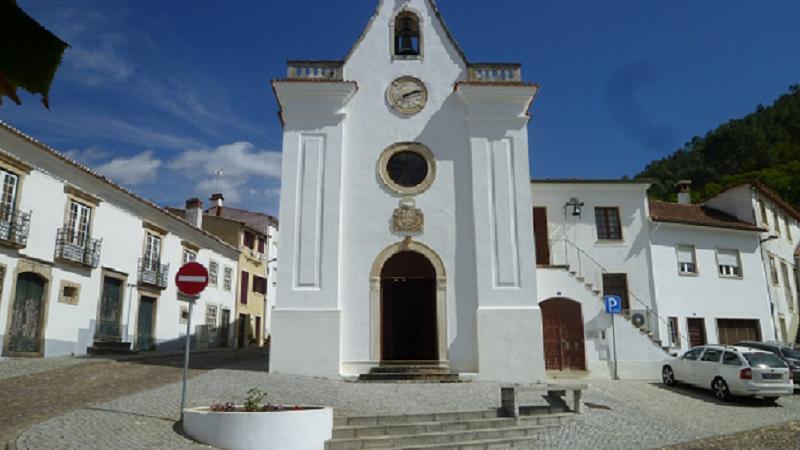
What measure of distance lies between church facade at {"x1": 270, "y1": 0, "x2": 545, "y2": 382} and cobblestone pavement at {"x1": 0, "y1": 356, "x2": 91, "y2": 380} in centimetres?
569

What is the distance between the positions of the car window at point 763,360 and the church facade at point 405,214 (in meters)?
5.04

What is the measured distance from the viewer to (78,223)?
20500mm

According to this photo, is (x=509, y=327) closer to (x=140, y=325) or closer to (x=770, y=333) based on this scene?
(x=770, y=333)

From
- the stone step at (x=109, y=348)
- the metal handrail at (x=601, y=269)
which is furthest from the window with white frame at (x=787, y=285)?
the stone step at (x=109, y=348)

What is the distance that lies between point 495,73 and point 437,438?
11.3m

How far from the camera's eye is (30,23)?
174 centimetres

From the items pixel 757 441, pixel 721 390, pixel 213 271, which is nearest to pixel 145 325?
pixel 213 271

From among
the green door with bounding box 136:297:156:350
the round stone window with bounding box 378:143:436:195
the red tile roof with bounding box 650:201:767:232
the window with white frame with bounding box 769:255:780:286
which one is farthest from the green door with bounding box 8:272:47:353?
the window with white frame with bounding box 769:255:780:286

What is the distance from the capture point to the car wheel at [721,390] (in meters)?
14.6

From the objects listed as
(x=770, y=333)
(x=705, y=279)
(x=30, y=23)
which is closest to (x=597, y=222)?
(x=705, y=279)

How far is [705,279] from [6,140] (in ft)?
81.1

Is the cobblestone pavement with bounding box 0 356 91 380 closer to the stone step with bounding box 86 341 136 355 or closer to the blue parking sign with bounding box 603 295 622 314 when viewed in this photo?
the stone step with bounding box 86 341 136 355

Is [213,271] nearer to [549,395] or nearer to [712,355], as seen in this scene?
[549,395]

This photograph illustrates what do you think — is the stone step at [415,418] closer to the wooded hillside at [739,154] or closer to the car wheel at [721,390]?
the car wheel at [721,390]
